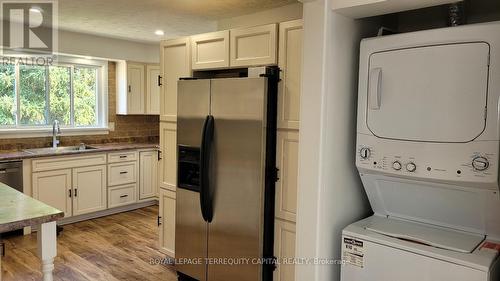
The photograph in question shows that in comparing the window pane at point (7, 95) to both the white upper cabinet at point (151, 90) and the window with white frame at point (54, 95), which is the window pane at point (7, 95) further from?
the white upper cabinet at point (151, 90)

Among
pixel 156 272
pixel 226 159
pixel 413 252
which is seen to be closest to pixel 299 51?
pixel 226 159

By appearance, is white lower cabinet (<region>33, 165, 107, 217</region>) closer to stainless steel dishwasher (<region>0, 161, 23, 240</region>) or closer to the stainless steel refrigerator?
stainless steel dishwasher (<region>0, 161, 23, 240</region>)

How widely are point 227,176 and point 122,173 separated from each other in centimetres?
270

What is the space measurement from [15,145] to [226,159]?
309 cm

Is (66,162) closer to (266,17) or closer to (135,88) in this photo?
(135,88)

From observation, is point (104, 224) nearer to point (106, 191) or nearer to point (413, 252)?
point (106, 191)

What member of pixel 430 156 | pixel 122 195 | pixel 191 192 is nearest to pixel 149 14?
pixel 191 192

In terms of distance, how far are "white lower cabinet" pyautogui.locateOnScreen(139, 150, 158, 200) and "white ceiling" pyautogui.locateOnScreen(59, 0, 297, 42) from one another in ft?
5.35

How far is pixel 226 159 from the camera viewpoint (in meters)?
2.56

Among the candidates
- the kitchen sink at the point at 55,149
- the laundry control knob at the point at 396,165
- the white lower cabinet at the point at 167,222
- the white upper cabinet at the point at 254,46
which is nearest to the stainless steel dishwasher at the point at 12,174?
the kitchen sink at the point at 55,149

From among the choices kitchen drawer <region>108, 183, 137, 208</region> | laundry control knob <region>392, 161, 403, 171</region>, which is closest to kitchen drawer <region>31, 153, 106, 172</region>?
kitchen drawer <region>108, 183, 137, 208</region>

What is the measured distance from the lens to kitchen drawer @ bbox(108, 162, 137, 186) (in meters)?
4.67

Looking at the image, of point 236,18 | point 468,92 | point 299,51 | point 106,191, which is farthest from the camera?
point 106,191

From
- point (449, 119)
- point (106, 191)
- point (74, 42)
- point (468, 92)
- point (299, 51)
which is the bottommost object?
point (106, 191)
